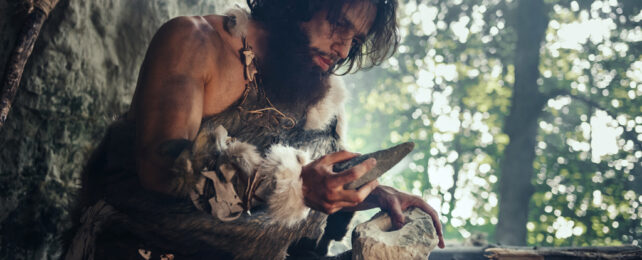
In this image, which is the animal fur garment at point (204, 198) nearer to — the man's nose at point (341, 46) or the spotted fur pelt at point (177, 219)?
the spotted fur pelt at point (177, 219)

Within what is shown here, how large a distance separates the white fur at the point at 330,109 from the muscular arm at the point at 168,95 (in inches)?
26.5

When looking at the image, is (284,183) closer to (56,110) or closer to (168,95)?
(168,95)

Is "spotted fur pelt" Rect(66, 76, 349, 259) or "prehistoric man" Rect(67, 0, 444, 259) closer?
"prehistoric man" Rect(67, 0, 444, 259)

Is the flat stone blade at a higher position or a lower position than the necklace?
lower

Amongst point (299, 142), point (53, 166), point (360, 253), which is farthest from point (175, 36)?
point (360, 253)

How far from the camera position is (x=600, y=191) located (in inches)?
255

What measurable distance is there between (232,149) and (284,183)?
238 mm

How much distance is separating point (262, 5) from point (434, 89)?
23.2 ft

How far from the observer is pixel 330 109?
2338 mm

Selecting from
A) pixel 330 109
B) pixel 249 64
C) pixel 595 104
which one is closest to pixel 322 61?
pixel 330 109

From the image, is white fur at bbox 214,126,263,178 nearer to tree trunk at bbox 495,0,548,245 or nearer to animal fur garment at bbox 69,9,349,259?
animal fur garment at bbox 69,9,349,259

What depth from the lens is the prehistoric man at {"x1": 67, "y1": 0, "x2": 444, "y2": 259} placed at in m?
1.47

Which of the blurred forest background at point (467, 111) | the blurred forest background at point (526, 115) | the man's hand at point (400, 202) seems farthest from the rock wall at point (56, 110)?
the blurred forest background at point (526, 115)

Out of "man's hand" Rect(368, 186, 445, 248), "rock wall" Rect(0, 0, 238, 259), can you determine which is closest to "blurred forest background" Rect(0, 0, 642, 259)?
"rock wall" Rect(0, 0, 238, 259)
